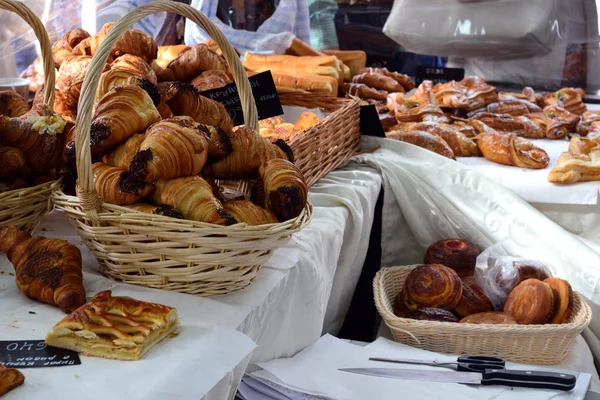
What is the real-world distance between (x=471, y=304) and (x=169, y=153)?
3.72 ft

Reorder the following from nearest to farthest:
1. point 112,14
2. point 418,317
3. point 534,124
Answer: point 418,317 → point 534,124 → point 112,14

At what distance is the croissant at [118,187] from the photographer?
1043mm

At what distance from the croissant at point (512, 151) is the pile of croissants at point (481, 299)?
0.65m

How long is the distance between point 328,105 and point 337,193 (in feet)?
1.73

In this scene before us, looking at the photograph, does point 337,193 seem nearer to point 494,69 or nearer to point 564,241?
point 564,241

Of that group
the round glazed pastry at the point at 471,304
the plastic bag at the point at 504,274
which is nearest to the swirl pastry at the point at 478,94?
the plastic bag at the point at 504,274

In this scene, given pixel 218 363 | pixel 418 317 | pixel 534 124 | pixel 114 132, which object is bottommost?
pixel 418 317

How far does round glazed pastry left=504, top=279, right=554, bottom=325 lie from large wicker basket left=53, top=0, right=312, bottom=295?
92cm

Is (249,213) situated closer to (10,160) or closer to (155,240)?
(155,240)

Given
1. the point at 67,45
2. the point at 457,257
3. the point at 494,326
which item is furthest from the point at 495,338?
the point at 67,45

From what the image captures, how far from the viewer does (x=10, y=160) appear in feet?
3.87

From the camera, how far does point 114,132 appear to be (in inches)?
42.9

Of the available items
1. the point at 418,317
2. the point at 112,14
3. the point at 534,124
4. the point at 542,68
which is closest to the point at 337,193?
the point at 418,317

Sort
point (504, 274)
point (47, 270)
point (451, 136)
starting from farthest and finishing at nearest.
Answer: point (451, 136) < point (504, 274) < point (47, 270)
